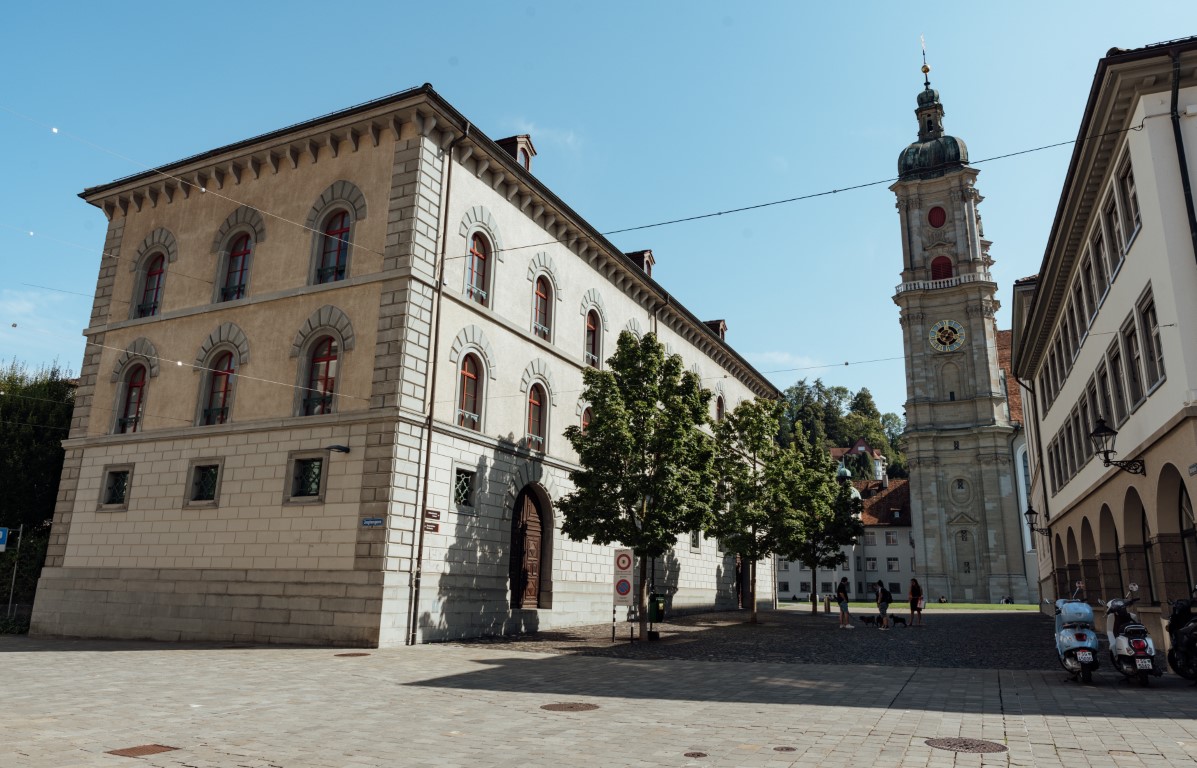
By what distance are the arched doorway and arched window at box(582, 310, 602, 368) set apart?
6.21 meters

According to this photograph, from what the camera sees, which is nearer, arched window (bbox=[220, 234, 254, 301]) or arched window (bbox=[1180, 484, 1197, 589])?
arched window (bbox=[1180, 484, 1197, 589])

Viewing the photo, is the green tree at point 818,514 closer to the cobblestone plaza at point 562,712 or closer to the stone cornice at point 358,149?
the stone cornice at point 358,149

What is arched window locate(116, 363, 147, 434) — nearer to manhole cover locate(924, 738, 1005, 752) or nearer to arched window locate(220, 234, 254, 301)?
arched window locate(220, 234, 254, 301)

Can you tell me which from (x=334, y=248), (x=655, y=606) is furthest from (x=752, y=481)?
(x=334, y=248)

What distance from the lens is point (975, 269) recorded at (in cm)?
7306

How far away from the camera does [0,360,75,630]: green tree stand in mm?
33469

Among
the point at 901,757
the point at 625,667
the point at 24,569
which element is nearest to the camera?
the point at 901,757

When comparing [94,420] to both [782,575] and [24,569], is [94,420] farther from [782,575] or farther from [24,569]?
[782,575]

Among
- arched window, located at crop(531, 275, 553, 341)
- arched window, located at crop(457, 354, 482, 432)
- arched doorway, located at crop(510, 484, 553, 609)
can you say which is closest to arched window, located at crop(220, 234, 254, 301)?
arched window, located at crop(457, 354, 482, 432)

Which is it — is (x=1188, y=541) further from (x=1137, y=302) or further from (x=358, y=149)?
(x=358, y=149)

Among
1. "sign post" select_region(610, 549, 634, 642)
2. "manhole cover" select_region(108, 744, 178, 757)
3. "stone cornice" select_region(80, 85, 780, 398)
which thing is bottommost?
"manhole cover" select_region(108, 744, 178, 757)

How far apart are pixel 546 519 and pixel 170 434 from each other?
11137mm

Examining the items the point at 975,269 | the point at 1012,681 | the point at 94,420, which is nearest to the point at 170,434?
the point at 94,420

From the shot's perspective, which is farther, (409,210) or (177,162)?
(177,162)
